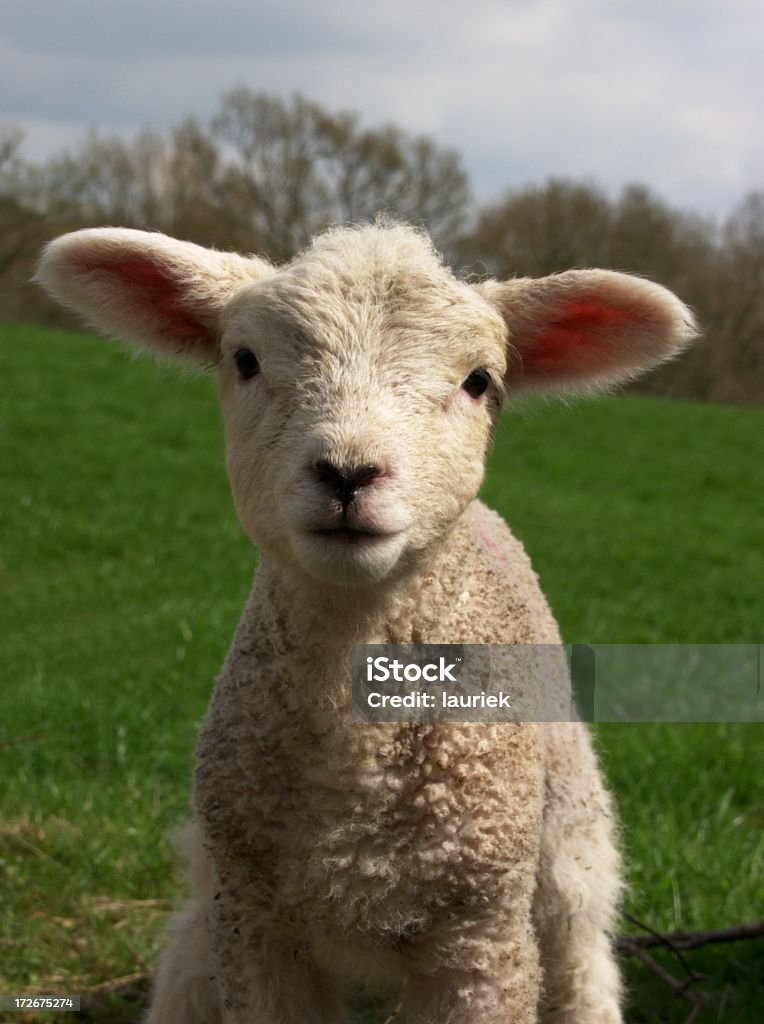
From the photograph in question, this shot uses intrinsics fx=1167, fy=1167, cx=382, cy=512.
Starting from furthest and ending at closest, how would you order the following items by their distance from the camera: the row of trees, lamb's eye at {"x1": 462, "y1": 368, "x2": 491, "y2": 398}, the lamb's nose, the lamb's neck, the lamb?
the row of trees → lamb's eye at {"x1": 462, "y1": 368, "x2": 491, "y2": 398} → the lamb's neck → the lamb → the lamb's nose

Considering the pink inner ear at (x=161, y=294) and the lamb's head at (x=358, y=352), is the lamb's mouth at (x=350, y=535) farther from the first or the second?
the pink inner ear at (x=161, y=294)

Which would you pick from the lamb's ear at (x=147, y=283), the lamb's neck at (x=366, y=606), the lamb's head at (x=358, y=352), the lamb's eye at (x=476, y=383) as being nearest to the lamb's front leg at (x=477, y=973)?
the lamb's neck at (x=366, y=606)

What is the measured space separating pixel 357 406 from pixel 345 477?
184mm

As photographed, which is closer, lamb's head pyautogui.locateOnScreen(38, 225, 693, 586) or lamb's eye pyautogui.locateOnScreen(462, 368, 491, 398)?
lamb's head pyautogui.locateOnScreen(38, 225, 693, 586)

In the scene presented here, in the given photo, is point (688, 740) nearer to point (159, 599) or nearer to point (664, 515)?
point (159, 599)

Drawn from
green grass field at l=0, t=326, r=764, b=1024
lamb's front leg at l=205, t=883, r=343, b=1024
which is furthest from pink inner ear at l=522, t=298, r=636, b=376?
lamb's front leg at l=205, t=883, r=343, b=1024

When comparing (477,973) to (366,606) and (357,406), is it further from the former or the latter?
(357,406)

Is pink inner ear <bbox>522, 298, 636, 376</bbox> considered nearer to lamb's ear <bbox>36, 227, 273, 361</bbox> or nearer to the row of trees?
lamb's ear <bbox>36, 227, 273, 361</bbox>

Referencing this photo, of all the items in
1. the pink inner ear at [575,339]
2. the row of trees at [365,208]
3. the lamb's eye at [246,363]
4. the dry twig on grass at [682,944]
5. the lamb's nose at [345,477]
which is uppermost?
the row of trees at [365,208]

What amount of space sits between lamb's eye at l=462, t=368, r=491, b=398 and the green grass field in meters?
0.41

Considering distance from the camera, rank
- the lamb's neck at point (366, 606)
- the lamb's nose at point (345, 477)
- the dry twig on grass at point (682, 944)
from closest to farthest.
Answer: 1. the lamb's nose at point (345, 477)
2. the lamb's neck at point (366, 606)
3. the dry twig on grass at point (682, 944)

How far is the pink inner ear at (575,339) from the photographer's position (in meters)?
2.71

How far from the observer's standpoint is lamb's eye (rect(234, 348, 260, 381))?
2428mm

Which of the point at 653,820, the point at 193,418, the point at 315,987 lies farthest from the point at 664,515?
the point at 315,987
